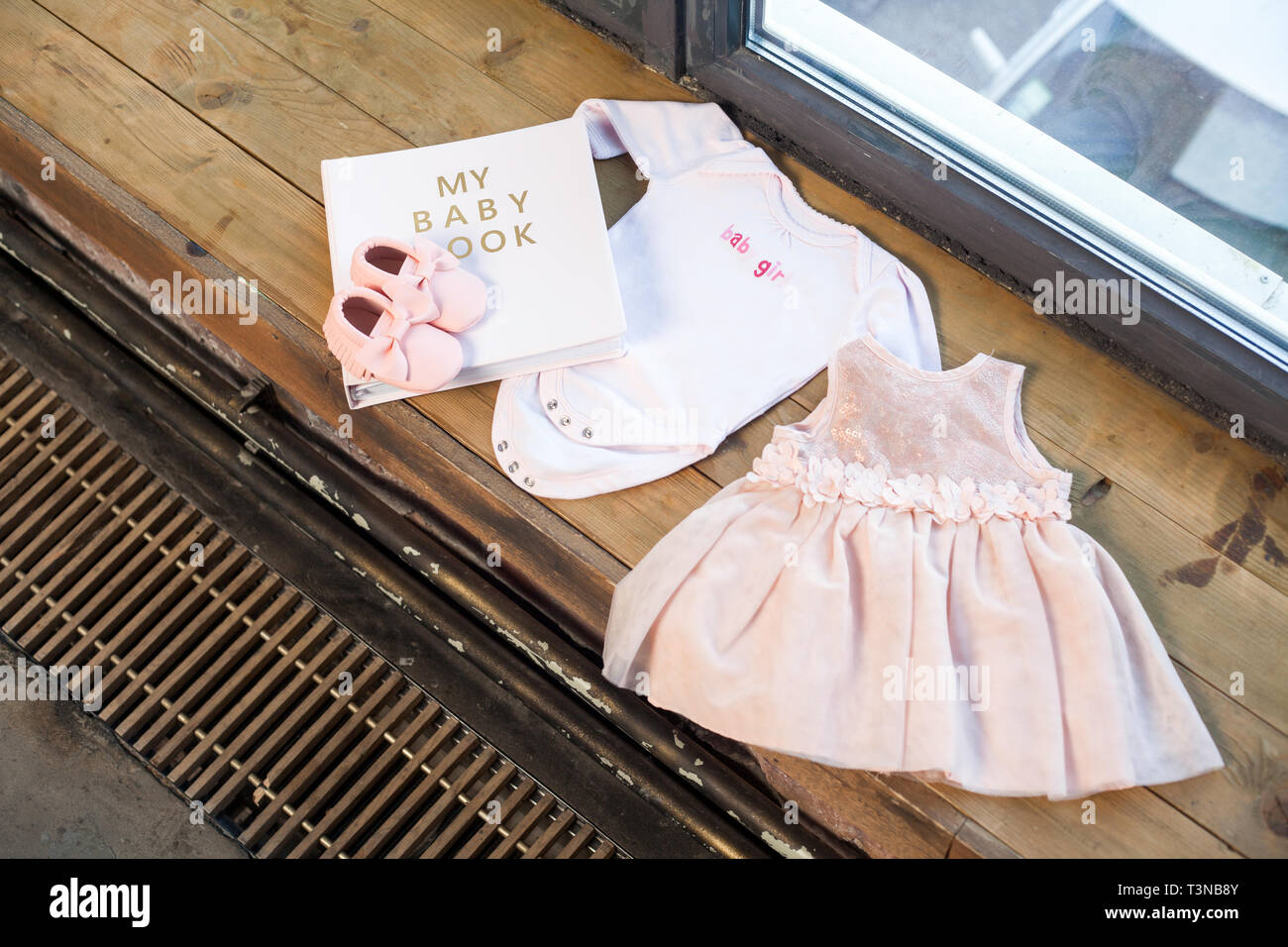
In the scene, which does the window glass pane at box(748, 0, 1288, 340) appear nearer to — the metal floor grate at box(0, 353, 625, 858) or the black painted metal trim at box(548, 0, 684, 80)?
the black painted metal trim at box(548, 0, 684, 80)

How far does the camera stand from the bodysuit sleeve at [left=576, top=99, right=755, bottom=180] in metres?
1.71

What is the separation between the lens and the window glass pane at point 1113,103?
144 centimetres

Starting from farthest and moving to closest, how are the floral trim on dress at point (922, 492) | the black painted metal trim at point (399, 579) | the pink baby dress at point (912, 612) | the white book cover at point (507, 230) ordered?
the black painted metal trim at point (399, 579) → the white book cover at point (507, 230) → the floral trim on dress at point (922, 492) → the pink baby dress at point (912, 612)

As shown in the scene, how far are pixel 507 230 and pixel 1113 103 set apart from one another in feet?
2.97

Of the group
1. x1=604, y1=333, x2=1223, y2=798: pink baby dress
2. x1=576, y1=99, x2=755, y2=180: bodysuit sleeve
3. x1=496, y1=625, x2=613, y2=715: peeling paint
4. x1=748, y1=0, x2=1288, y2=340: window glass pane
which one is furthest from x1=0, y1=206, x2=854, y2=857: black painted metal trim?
x1=748, y1=0, x2=1288, y2=340: window glass pane

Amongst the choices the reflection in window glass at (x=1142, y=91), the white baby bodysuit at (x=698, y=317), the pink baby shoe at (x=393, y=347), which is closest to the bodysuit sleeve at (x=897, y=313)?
the white baby bodysuit at (x=698, y=317)

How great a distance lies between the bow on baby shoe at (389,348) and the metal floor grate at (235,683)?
0.53 metres

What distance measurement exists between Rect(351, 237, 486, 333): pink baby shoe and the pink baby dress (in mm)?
445

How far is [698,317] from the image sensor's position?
1621 mm

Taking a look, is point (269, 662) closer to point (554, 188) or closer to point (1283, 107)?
point (554, 188)

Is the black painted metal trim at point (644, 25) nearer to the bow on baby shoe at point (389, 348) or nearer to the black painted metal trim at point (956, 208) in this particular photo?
the black painted metal trim at point (956, 208)

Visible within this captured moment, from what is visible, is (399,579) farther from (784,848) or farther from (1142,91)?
(1142,91)

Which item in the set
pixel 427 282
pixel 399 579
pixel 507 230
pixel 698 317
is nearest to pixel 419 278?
pixel 427 282
